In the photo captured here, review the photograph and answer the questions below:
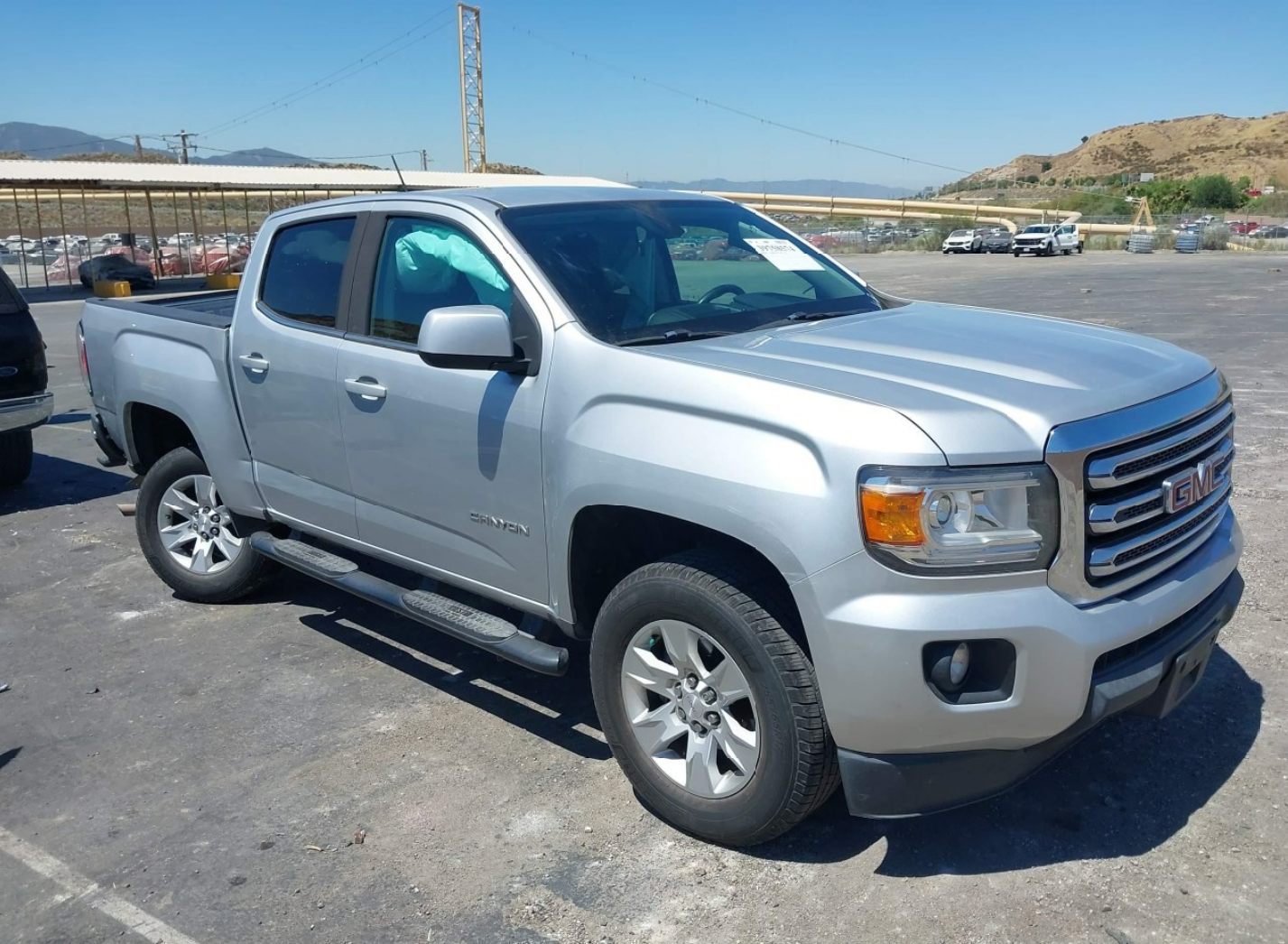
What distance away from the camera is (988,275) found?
108 ft

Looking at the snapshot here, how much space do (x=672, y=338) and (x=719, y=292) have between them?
0.54 meters

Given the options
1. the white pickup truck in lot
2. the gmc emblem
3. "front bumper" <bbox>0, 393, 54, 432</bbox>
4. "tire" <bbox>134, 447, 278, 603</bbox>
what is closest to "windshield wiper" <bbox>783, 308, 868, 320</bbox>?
the gmc emblem

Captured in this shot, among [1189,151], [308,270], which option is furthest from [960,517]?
[1189,151]

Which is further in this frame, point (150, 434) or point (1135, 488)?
point (150, 434)

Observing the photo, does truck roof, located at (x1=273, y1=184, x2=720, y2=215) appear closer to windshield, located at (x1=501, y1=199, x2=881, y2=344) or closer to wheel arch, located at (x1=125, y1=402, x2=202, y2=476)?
windshield, located at (x1=501, y1=199, x2=881, y2=344)

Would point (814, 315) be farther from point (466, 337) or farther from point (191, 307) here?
point (191, 307)

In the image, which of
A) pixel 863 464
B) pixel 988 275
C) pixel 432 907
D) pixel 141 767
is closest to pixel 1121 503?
pixel 863 464

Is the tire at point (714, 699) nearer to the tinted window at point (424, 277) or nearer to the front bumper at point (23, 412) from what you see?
the tinted window at point (424, 277)

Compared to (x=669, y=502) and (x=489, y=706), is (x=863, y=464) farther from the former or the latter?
(x=489, y=706)

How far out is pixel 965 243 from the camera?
52250 millimetres

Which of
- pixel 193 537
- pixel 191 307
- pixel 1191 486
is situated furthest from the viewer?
pixel 191 307

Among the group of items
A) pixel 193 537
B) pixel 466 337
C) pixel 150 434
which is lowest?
pixel 193 537

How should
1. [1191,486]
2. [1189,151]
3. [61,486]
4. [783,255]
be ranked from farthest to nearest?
[1189,151], [61,486], [783,255], [1191,486]

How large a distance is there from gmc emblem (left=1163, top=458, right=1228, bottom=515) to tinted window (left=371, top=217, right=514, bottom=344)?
7.16 feet
